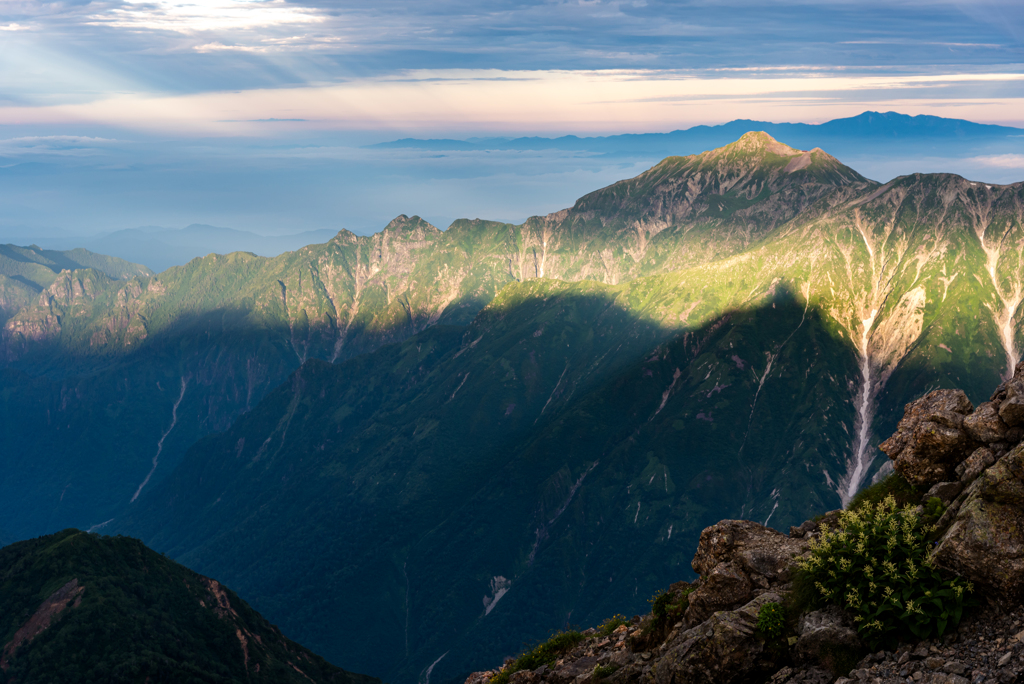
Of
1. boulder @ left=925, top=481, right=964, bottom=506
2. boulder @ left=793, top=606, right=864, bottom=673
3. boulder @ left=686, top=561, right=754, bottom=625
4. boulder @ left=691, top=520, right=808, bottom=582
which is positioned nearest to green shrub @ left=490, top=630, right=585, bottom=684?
boulder @ left=691, top=520, right=808, bottom=582

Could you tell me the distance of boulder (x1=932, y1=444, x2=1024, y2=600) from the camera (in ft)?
85.7

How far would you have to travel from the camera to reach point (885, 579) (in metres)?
28.5

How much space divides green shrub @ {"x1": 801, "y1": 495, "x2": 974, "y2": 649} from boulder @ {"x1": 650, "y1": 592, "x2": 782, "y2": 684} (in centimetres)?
313

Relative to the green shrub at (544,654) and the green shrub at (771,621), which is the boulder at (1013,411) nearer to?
the green shrub at (771,621)

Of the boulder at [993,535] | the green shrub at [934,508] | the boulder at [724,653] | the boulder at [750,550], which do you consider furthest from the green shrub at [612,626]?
the boulder at [993,535]

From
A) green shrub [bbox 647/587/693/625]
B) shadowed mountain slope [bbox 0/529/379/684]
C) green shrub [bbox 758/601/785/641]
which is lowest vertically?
shadowed mountain slope [bbox 0/529/379/684]

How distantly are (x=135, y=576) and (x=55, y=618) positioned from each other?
20.7 metres

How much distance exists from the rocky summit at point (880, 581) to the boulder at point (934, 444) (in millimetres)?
64

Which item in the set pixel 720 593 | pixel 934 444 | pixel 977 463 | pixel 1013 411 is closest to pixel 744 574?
pixel 720 593

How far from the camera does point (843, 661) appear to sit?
28.1m

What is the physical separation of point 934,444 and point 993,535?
328 inches

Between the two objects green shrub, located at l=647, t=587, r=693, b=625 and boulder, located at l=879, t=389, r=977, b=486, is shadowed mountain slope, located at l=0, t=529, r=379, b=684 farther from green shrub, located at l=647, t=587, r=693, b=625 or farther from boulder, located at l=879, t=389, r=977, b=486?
boulder, located at l=879, t=389, r=977, b=486

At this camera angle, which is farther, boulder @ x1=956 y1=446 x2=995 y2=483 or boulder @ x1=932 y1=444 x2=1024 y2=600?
boulder @ x1=956 y1=446 x2=995 y2=483

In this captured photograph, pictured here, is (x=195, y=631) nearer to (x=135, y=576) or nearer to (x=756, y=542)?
(x=135, y=576)
